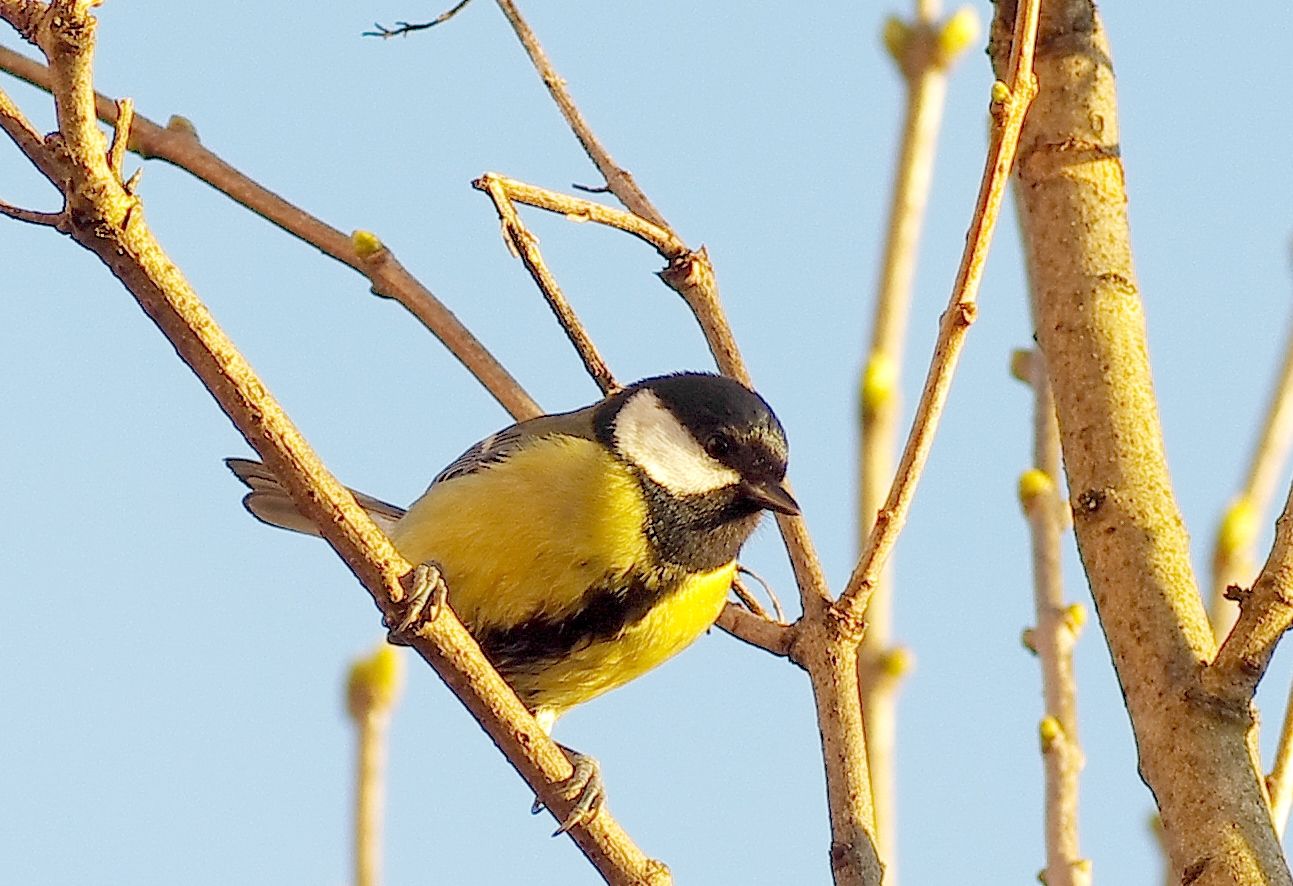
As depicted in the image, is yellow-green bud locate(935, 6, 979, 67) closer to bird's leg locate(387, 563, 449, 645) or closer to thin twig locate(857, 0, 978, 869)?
thin twig locate(857, 0, 978, 869)

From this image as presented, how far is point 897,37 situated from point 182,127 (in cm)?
114

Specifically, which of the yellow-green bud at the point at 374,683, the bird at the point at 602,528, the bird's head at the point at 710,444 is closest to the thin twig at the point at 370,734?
the yellow-green bud at the point at 374,683

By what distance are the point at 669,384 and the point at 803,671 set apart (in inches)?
35.0

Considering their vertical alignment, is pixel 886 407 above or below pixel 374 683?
above

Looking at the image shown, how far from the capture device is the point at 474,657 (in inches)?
83.0

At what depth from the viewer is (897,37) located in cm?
259

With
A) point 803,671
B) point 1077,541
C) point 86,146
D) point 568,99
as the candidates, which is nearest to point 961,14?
point 568,99

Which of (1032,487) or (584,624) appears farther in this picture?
(584,624)

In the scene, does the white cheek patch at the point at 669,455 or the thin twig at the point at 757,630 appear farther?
the white cheek patch at the point at 669,455

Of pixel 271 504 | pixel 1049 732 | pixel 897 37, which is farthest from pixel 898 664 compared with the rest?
pixel 271 504

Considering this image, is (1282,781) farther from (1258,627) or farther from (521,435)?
(521,435)

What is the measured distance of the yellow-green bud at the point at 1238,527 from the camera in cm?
226

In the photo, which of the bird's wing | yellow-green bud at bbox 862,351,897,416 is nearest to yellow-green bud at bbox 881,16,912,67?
yellow-green bud at bbox 862,351,897,416

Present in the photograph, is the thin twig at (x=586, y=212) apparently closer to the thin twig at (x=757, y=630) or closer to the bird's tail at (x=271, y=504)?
the thin twig at (x=757, y=630)
